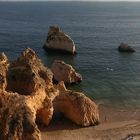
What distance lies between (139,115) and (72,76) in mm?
14180

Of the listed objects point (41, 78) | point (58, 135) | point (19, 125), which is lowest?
point (58, 135)

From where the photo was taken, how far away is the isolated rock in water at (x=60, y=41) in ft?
253

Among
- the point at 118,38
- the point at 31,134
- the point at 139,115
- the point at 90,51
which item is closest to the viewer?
the point at 31,134

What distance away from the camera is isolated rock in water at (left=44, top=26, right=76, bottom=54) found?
77162 mm

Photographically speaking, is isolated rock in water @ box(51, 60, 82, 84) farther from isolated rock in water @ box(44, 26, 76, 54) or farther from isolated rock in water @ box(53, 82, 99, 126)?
isolated rock in water @ box(44, 26, 76, 54)

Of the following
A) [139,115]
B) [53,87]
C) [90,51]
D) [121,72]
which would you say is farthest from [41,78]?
[90,51]

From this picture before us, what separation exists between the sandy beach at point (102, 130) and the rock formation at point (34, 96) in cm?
88

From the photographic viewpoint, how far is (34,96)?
36.6m

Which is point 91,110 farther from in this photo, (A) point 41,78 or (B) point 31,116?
(B) point 31,116

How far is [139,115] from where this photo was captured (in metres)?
44.0

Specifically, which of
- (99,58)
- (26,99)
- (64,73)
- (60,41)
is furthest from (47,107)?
(60,41)

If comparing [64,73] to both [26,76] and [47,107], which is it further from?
[47,107]

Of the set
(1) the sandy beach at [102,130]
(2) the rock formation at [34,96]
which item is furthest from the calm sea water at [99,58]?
(2) the rock formation at [34,96]

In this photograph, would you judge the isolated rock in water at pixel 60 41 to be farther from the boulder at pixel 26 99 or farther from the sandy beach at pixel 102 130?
the sandy beach at pixel 102 130
